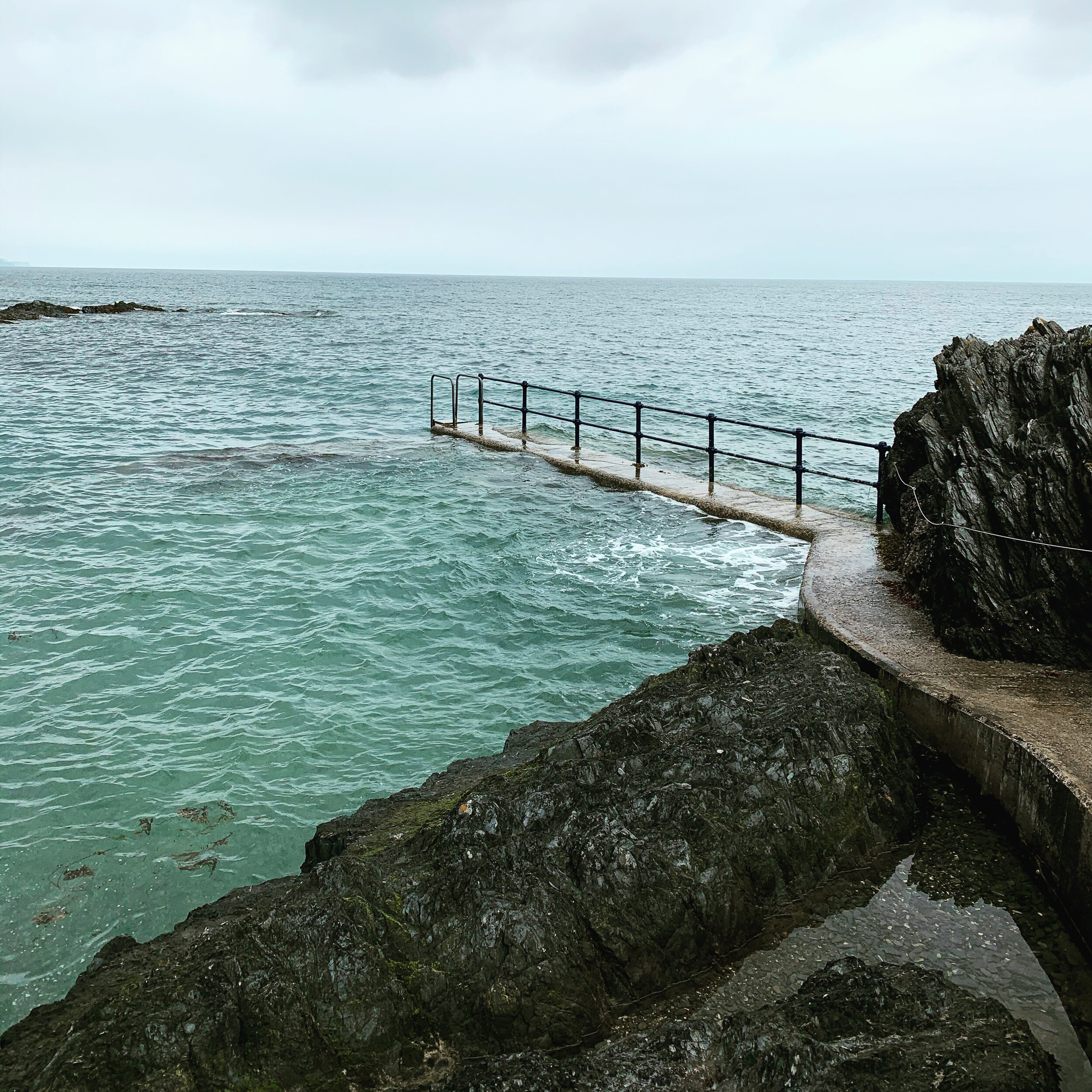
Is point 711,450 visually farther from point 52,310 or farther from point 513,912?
point 52,310

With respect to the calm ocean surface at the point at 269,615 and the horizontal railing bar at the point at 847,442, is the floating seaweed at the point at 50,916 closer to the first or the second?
the calm ocean surface at the point at 269,615

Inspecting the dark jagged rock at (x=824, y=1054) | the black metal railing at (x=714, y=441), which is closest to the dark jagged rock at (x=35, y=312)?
the black metal railing at (x=714, y=441)

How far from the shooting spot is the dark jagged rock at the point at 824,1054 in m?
2.67

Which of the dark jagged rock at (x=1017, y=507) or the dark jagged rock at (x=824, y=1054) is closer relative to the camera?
the dark jagged rock at (x=824, y=1054)

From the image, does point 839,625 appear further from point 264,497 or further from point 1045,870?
point 264,497

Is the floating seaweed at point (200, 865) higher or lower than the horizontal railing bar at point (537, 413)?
lower

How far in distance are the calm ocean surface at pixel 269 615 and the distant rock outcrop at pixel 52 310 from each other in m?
33.1

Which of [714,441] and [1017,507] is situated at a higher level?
[1017,507]

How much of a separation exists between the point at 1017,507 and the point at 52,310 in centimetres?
6262

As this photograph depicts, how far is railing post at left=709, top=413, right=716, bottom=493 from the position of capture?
1216 cm

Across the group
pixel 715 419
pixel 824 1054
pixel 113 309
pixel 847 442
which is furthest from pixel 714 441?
pixel 113 309

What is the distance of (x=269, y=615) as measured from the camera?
9.54m

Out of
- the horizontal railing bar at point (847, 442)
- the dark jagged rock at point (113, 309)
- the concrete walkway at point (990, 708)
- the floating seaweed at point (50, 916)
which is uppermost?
the dark jagged rock at point (113, 309)

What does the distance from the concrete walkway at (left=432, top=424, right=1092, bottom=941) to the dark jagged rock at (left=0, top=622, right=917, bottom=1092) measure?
0.43 m
